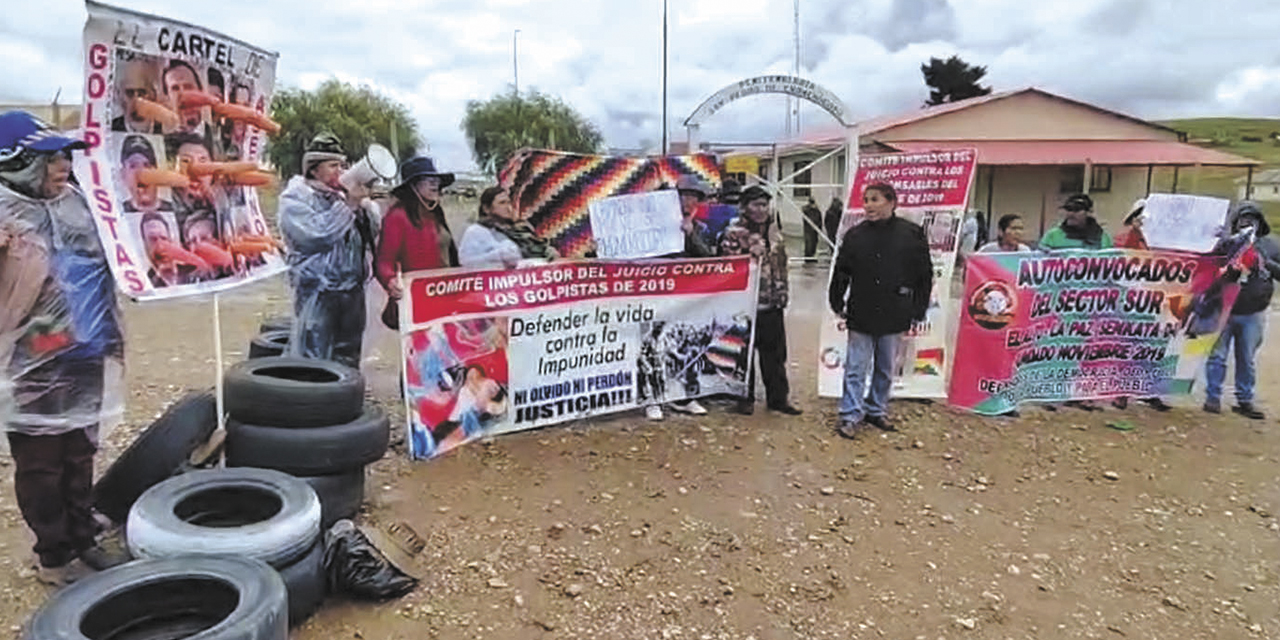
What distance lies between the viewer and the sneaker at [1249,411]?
647cm

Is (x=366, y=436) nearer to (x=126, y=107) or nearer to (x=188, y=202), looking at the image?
(x=188, y=202)

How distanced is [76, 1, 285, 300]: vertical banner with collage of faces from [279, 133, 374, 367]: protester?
2.48ft

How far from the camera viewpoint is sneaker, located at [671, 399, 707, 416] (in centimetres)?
631

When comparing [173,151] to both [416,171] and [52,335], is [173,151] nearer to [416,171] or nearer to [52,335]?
[52,335]

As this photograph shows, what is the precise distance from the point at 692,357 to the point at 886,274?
4.57 ft

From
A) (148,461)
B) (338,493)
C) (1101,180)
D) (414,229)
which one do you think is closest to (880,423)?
(414,229)

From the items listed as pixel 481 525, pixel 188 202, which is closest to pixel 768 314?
pixel 481 525

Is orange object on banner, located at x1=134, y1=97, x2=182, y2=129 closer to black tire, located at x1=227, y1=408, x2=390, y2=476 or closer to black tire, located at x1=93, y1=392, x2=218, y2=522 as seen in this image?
black tire, located at x1=93, y1=392, x2=218, y2=522

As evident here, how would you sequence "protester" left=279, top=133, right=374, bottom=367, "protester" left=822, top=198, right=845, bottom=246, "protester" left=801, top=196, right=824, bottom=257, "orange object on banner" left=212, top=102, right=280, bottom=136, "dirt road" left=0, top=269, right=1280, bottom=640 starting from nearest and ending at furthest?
"dirt road" left=0, top=269, right=1280, bottom=640, "orange object on banner" left=212, top=102, right=280, bottom=136, "protester" left=279, top=133, right=374, bottom=367, "protester" left=822, top=198, right=845, bottom=246, "protester" left=801, top=196, right=824, bottom=257

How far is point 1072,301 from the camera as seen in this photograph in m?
6.50

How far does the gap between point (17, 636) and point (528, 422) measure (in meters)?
2.86

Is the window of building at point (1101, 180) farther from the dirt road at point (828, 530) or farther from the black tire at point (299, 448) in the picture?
the black tire at point (299, 448)

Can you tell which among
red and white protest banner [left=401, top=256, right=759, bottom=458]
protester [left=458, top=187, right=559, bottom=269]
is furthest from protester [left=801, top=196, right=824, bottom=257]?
protester [left=458, top=187, right=559, bottom=269]

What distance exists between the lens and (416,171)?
17.3 ft
